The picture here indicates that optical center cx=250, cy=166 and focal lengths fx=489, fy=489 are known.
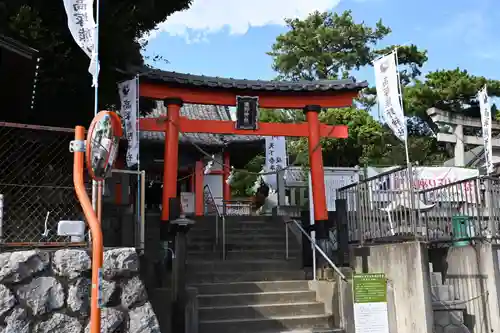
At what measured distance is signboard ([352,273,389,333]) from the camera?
23.4 ft

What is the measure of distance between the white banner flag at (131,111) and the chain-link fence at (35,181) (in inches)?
72.1

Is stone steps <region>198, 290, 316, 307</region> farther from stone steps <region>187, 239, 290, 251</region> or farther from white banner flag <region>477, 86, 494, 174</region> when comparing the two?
white banner flag <region>477, 86, 494, 174</region>

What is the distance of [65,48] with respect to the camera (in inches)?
296

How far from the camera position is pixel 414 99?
23.2 meters

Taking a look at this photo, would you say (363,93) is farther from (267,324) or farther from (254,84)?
(267,324)

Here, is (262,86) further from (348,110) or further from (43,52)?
(348,110)

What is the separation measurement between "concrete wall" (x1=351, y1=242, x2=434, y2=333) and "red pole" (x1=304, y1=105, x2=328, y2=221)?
1935mm

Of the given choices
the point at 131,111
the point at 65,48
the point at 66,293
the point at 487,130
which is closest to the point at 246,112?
the point at 131,111

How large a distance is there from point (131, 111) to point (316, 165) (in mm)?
4045

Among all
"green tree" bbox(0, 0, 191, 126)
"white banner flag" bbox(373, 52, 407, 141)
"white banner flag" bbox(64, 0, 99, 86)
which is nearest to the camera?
"white banner flag" bbox(64, 0, 99, 86)

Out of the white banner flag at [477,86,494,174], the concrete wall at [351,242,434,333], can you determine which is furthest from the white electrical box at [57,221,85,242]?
the white banner flag at [477,86,494,174]

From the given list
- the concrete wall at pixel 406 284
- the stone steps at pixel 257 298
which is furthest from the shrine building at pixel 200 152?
the concrete wall at pixel 406 284

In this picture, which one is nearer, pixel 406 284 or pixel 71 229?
pixel 71 229

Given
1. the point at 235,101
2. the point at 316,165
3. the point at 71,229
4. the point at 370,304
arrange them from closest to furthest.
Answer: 1. the point at 71,229
2. the point at 370,304
3. the point at 316,165
4. the point at 235,101
